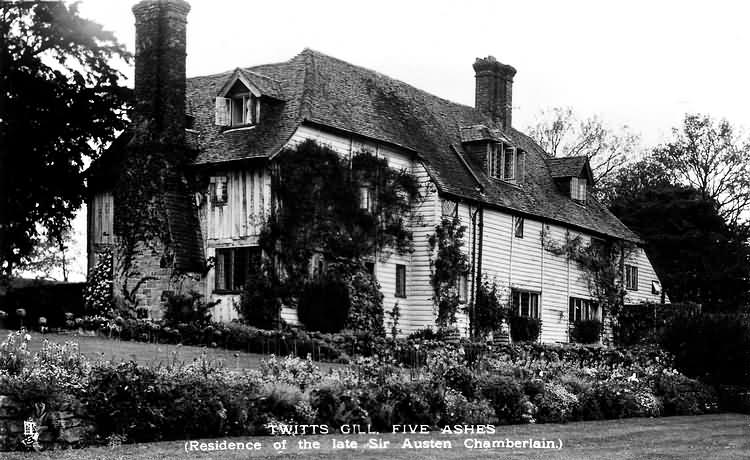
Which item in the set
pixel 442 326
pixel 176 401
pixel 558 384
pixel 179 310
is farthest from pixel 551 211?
pixel 176 401

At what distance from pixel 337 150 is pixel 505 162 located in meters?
10.8

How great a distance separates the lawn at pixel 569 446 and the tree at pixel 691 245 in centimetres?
4095

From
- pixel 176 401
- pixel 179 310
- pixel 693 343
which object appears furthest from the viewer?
pixel 179 310

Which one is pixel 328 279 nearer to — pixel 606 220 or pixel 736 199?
pixel 606 220

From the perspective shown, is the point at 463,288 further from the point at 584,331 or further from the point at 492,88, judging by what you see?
the point at 492,88

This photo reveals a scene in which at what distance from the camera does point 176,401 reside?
52.2ft

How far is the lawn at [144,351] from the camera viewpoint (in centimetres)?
2153

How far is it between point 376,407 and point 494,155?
84.0 ft

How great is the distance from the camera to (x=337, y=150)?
115ft

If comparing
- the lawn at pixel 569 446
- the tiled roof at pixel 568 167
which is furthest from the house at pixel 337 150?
the lawn at pixel 569 446

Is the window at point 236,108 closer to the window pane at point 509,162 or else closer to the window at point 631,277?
the window pane at point 509,162

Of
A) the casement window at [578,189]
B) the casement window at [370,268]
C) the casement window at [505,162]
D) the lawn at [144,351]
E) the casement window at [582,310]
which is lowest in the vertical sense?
the casement window at [582,310]

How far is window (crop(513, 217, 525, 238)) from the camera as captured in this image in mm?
41844

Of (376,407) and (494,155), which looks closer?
(376,407)
